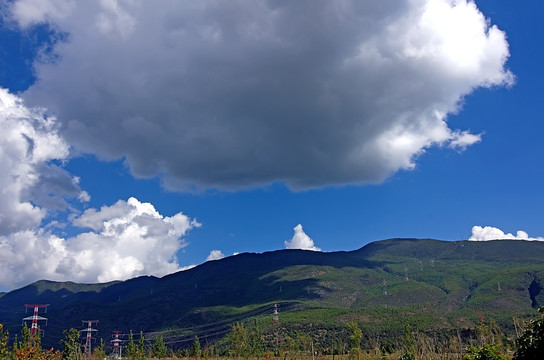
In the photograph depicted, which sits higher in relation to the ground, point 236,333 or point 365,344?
point 236,333

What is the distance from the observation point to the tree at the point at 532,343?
93.7ft

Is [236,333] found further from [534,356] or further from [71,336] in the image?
[534,356]

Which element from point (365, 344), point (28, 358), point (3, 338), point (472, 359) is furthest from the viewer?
point (365, 344)

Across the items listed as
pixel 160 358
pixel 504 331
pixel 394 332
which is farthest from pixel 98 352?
pixel 504 331

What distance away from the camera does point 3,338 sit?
39250 mm

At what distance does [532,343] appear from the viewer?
29.2m

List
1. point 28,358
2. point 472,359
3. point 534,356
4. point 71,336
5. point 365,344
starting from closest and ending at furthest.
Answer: point 534,356
point 472,359
point 28,358
point 71,336
point 365,344

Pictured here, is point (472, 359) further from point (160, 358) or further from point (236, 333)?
point (160, 358)

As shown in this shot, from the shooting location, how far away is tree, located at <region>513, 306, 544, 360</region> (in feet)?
93.7

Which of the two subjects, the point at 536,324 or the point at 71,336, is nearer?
the point at 536,324

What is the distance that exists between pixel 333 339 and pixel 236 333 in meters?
96.0

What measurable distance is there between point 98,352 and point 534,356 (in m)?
131

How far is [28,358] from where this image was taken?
202 feet

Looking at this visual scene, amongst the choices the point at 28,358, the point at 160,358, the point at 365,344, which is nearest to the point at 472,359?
the point at 28,358
